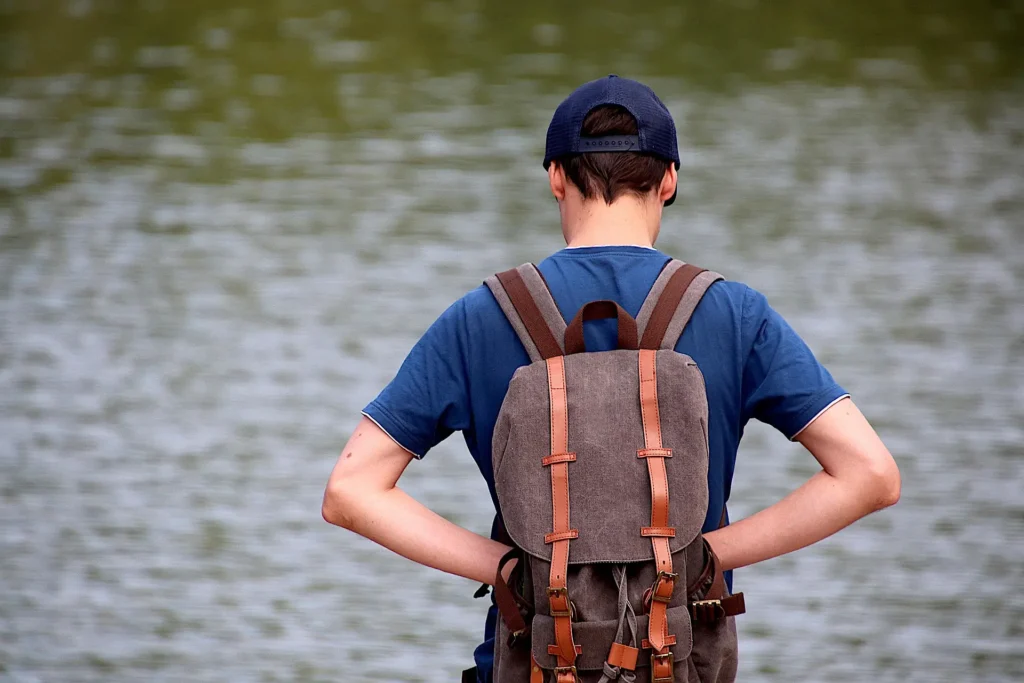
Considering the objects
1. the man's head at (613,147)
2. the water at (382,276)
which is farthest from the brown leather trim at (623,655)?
the water at (382,276)

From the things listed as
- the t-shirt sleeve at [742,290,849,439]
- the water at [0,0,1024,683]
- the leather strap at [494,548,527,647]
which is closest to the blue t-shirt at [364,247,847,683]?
the t-shirt sleeve at [742,290,849,439]

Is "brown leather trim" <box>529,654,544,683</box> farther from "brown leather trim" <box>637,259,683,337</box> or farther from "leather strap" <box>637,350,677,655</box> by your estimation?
"brown leather trim" <box>637,259,683,337</box>

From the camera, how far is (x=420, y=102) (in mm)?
3795

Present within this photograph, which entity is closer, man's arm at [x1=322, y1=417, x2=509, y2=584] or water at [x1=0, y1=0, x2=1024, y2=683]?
man's arm at [x1=322, y1=417, x2=509, y2=584]

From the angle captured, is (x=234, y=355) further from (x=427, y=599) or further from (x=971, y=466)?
(x=971, y=466)

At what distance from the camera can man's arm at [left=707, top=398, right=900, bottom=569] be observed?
0.94 meters

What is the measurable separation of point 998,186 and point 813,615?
157 cm

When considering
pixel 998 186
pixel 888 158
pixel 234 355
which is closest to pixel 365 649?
pixel 234 355

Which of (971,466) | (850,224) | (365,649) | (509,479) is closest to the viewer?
(509,479)

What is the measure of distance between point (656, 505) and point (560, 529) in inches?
3.1

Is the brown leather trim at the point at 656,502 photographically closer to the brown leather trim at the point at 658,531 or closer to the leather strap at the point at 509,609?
the brown leather trim at the point at 658,531

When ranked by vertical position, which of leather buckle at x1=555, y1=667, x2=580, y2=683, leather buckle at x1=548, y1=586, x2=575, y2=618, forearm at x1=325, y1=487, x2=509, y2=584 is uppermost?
forearm at x1=325, y1=487, x2=509, y2=584

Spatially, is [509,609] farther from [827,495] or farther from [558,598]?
[827,495]

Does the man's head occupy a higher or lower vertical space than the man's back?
higher
